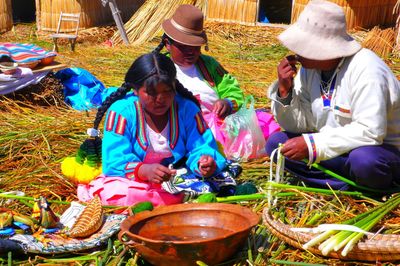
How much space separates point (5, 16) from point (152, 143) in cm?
835

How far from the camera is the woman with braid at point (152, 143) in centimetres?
319

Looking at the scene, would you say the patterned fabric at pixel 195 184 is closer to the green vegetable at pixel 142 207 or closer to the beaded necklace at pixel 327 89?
the green vegetable at pixel 142 207

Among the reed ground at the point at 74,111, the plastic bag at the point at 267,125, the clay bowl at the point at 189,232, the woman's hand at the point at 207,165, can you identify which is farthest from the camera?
the plastic bag at the point at 267,125

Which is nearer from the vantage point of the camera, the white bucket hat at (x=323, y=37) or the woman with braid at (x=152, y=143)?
the white bucket hat at (x=323, y=37)

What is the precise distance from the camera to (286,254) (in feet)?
9.05

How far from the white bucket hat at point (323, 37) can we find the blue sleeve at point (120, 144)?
94 centimetres

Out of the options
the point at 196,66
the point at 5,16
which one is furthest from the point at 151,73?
the point at 5,16

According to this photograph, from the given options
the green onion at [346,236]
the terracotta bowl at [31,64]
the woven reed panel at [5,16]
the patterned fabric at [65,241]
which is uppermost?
the green onion at [346,236]

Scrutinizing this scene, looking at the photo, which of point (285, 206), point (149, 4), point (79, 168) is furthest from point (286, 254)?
point (149, 4)

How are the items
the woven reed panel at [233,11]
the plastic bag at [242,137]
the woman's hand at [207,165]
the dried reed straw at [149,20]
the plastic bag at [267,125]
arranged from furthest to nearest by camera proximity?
the woven reed panel at [233,11]
the dried reed straw at [149,20]
the plastic bag at [267,125]
the plastic bag at [242,137]
the woman's hand at [207,165]

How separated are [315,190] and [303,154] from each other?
229 mm

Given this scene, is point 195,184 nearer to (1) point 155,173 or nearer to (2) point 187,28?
(1) point 155,173

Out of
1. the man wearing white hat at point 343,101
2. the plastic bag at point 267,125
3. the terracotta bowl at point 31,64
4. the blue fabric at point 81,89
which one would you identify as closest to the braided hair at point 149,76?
the man wearing white hat at point 343,101

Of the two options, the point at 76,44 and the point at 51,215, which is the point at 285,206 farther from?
the point at 76,44
